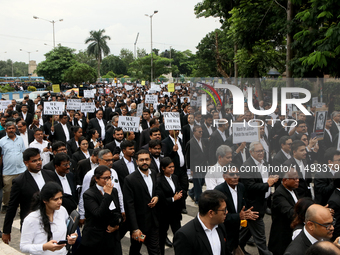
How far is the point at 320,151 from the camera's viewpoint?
891 centimetres

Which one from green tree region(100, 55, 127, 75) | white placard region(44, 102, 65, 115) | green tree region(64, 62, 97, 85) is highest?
green tree region(100, 55, 127, 75)

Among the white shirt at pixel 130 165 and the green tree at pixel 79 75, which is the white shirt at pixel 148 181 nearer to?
the white shirt at pixel 130 165

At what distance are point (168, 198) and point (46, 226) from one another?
6.92ft

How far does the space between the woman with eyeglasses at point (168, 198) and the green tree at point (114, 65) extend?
98.7 m

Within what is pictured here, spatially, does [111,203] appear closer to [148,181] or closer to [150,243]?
[148,181]

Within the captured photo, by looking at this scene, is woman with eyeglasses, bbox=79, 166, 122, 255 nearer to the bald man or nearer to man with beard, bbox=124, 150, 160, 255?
man with beard, bbox=124, 150, 160, 255

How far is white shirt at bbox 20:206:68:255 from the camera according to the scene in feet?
11.6

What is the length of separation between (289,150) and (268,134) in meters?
3.54

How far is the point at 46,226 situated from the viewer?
11.9 feet

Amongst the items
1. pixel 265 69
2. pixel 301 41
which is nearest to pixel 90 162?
pixel 301 41

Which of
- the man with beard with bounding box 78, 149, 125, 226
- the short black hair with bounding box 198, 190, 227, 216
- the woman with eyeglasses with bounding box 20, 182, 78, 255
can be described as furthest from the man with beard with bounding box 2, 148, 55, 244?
the short black hair with bounding box 198, 190, 227, 216

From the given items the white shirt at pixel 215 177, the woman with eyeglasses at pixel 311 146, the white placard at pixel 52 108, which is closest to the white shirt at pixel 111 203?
the white shirt at pixel 215 177

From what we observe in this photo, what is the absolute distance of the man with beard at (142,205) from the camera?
202 inches

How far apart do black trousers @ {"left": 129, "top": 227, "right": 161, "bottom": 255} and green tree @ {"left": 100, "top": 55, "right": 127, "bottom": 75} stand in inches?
3900
